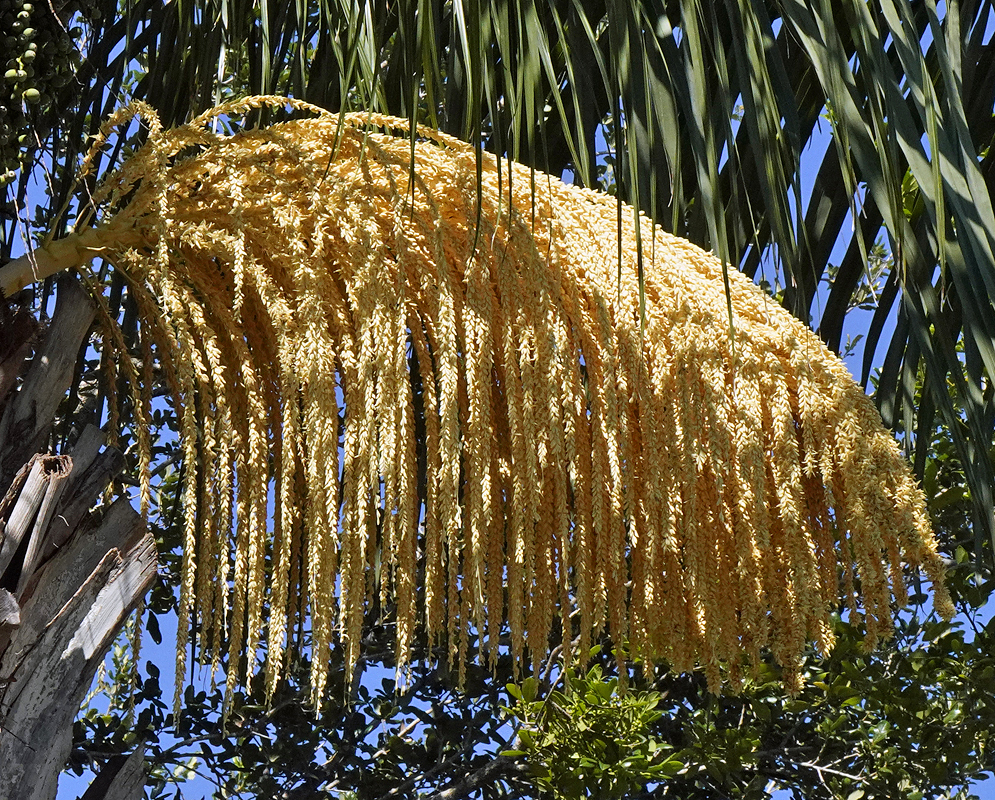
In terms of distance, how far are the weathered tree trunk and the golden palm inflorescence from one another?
100mm

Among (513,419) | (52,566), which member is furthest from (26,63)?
(513,419)

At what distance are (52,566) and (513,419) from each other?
642mm

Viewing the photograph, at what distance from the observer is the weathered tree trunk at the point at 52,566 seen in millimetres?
1572

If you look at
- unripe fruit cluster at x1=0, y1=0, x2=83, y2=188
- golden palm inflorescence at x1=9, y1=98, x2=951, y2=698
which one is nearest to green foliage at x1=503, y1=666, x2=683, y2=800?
golden palm inflorescence at x1=9, y1=98, x2=951, y2=698

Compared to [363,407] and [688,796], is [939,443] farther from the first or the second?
[363,407]

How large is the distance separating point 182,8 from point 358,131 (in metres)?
0.52

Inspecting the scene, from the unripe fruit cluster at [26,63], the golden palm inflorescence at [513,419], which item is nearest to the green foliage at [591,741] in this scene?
the golden palm inflorescence at [513,419]

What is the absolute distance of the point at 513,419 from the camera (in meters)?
1.55

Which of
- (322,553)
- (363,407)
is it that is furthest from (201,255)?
(322,553)

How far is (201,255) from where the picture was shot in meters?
1.77

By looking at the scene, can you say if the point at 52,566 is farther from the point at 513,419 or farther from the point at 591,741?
the point at 591,741

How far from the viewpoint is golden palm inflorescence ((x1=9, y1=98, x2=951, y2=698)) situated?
1.56m

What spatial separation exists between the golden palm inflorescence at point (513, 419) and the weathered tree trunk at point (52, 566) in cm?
10

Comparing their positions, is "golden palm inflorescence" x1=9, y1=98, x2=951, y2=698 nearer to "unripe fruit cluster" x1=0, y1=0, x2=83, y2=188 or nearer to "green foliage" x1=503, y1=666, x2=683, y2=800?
"unripe fruit cluster" x1=0, y1=0, x2=83, y2=188
